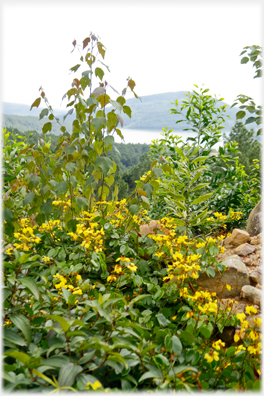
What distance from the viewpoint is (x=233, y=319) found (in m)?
1.05

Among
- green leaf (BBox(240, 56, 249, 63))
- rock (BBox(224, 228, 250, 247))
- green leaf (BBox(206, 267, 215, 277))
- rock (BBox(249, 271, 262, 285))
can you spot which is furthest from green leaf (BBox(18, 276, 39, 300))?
green leaf (BBox(240, 56, 249, 63))

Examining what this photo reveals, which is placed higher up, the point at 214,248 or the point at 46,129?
the point at 46,129

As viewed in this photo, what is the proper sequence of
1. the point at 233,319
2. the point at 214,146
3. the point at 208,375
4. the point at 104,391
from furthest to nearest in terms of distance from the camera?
1. the point at 214,146
2. the point at 233,319
3. the point at 208,375
4. the point at 104,391

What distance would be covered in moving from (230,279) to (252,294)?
14 centimetres

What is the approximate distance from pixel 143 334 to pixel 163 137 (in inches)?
85.8

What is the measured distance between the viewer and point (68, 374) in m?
0.67

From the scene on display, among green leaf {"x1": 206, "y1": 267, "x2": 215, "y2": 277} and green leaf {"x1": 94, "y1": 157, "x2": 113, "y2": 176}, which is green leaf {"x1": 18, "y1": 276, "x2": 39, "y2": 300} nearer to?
green leaf {"x1": 94, "y1": 157, "x2": 113, "y2": 176}

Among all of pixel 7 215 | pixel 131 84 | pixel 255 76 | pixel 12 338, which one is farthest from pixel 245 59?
pixel 12 338

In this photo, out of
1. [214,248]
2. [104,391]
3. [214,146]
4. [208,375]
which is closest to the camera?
[104,391]

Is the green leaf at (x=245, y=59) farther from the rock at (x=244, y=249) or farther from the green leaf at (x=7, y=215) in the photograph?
the green leaf at (x=7, y=215)

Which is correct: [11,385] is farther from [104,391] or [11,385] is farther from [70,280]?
[70,280]

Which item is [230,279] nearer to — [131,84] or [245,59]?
[131,84]

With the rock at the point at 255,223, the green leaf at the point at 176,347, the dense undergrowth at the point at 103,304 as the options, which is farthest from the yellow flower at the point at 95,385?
the rock at the point at 255,223

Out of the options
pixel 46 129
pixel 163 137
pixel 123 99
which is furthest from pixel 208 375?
pixel 163 137
